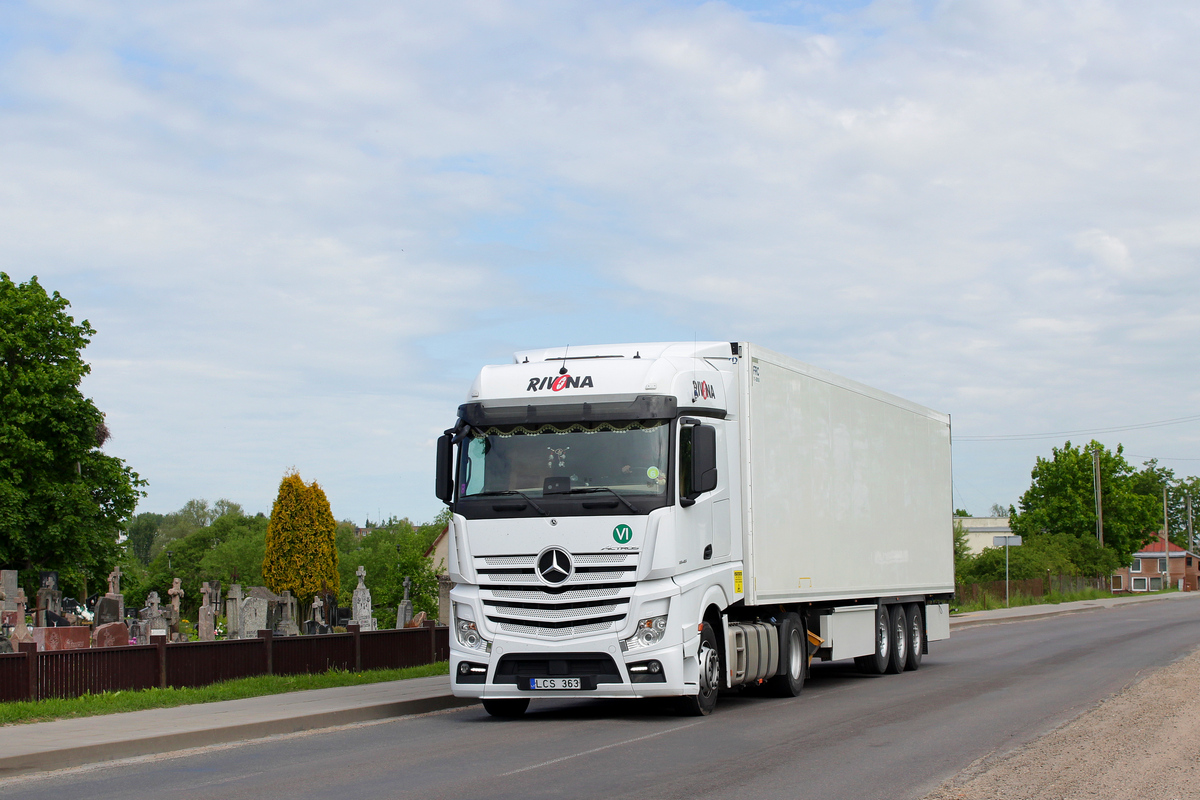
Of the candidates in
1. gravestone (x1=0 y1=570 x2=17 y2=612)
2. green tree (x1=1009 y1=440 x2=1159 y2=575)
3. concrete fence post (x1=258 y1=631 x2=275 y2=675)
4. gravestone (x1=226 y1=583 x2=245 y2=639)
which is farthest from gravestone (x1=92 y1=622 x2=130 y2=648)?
green tree (x1=1009 y1=440 x2=1159 y2=575)

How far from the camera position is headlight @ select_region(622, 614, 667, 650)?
12.5 meters

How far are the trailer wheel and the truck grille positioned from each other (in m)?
9.19

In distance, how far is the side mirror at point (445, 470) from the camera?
13.4m

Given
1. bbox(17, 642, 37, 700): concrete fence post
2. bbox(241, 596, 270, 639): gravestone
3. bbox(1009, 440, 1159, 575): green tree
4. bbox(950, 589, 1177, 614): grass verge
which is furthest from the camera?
bbox(1009, 440, 1159, 575): green tree

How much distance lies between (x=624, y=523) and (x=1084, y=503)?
83.2 m

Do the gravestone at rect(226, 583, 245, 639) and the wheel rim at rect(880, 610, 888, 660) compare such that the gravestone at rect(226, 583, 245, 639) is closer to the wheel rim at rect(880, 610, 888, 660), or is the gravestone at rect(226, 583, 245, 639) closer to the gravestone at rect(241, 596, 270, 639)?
the gravestone at rect(241, 596, 270, 639)

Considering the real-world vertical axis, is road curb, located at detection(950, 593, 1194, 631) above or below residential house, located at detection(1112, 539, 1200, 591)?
above

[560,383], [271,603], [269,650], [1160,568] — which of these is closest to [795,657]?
[560,383]

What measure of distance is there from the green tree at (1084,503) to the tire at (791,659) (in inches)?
3027

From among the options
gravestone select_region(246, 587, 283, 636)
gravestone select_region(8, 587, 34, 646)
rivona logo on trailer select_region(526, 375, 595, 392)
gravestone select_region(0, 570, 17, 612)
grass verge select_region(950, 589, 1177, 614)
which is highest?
rivona logo on trailer select_region(526, 375, 595, 392)

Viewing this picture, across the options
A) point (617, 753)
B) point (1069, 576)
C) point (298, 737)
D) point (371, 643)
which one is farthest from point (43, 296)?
point (1069, 576)

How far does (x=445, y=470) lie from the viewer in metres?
13.5

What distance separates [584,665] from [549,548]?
1.29 metres

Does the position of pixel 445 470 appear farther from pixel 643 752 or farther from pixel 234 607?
pixel 234 607
